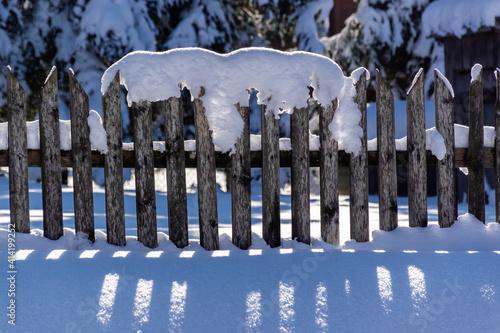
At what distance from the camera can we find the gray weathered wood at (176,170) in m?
3.73

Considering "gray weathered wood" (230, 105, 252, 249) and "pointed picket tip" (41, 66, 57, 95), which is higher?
"pointed picket tip" (41, 66, 57, 95)

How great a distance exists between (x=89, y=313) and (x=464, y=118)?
7.58m

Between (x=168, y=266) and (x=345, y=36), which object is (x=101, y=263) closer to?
(x=168, y=266)

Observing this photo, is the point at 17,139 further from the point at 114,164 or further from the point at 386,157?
the point at 386,157

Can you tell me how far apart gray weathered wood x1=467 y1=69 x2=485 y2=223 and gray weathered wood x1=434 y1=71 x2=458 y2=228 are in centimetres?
19

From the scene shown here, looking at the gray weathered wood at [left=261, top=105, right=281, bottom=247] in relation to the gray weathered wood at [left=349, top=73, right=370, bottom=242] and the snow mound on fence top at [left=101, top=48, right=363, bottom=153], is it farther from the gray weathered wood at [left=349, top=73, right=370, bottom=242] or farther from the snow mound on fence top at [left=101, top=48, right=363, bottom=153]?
the gray weathered wood at [left=349, top=73, right=370, bottom=242]

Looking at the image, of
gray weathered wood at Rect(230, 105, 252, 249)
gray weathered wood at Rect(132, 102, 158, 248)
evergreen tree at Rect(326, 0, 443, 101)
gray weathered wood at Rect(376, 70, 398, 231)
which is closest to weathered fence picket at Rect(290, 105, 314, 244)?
gray weathered wood at Rect(230, 105, 252, 249)

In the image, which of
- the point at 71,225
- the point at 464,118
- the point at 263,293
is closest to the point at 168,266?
the point at 263,293

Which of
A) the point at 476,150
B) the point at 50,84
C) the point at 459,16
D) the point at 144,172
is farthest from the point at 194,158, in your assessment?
the point at 459,16

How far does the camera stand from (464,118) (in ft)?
28.6

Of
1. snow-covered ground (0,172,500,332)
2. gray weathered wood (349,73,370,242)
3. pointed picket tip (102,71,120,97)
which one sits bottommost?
snow-covered ground (0,172,500,332)

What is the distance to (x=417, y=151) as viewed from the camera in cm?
398

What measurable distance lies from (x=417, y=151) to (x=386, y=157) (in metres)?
0.26

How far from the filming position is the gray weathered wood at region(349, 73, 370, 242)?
388 centimetres
